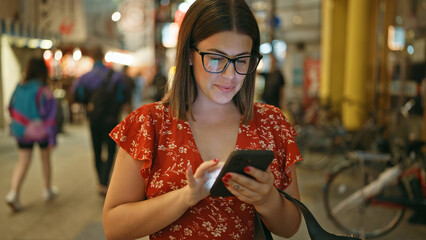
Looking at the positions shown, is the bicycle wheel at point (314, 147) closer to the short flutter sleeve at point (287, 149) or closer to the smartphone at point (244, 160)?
the short flutter sleeve at point (287, 149)

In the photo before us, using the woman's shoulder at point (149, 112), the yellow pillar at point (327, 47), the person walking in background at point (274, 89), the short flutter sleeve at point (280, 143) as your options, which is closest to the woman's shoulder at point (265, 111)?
the short flutter sleeve at point (280, 143)

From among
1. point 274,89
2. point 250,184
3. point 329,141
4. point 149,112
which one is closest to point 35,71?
point 149,112

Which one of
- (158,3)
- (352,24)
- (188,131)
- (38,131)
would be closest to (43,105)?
(38,131)

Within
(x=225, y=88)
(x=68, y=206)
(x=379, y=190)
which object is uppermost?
(x=225, y=88)

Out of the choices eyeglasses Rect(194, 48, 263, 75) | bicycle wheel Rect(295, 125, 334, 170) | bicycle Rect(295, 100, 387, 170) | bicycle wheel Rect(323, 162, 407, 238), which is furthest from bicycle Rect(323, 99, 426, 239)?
eyeglasses Rect(194, 48, 263, 75)

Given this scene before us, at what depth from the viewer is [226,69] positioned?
134cm

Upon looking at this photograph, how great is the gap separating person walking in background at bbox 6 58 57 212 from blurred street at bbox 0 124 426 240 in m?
0.42

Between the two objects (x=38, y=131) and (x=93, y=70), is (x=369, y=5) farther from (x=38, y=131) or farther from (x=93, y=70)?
(x=38, y=131)

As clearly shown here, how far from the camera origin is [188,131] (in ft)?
4.59

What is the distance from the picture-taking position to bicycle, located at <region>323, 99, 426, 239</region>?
12.8 feet

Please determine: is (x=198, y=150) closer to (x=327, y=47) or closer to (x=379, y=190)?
(x=379, y=190)

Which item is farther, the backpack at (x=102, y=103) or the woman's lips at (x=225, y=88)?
the backpack at (x=102, y=103)

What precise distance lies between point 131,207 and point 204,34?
690 millimetres

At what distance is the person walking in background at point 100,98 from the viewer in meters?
4.94
